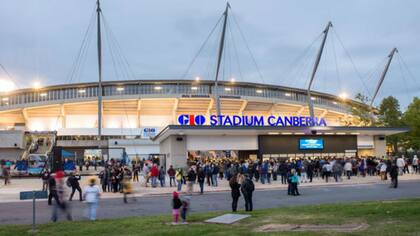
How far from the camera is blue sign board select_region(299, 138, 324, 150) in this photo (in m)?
41.7

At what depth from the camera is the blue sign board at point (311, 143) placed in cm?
4169

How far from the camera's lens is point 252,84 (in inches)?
3248

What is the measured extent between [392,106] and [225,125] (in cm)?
3729

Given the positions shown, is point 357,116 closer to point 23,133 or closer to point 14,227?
point 23,133

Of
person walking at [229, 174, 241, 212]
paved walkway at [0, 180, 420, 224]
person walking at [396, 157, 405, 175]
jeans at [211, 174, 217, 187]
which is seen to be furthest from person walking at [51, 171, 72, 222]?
person walking at [396, 157, 405, 175]

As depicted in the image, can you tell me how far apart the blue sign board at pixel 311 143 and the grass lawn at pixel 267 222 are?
2738cm

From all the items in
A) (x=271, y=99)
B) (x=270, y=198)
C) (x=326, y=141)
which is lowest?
(x=270, y=198)

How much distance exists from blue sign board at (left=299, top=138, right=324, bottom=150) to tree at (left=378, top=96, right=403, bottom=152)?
24046 millimetres

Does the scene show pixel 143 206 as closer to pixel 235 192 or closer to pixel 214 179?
pixel 235 192

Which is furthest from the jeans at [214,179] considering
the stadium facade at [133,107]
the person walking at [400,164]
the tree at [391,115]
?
the tree at [391,115]

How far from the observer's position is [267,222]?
1214 cm

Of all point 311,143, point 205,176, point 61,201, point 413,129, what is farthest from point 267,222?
point 413,129

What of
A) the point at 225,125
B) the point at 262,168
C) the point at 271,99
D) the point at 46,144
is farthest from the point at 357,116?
the point at 46,144

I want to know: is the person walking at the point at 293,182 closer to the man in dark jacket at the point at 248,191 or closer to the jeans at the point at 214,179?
the man in dark jacket at the point at 248,191
